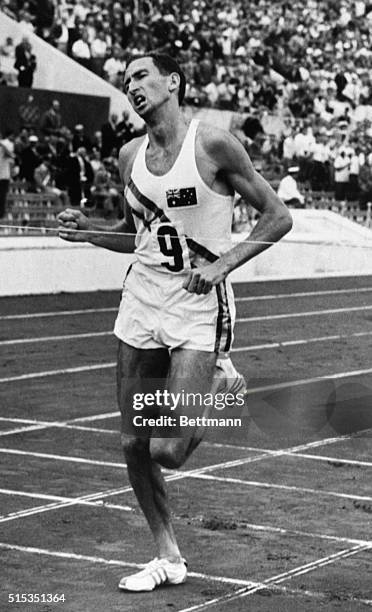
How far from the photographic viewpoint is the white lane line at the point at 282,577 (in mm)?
5802

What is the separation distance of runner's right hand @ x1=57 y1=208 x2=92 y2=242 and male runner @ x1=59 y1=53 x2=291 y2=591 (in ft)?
0.85

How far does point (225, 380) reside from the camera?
597cm

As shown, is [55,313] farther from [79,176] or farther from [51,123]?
[51,123]

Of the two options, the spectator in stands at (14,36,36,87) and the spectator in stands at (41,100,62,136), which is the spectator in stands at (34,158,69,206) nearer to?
the spectator in stands at (41,100,62,136)

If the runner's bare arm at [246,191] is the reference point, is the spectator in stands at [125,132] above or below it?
above

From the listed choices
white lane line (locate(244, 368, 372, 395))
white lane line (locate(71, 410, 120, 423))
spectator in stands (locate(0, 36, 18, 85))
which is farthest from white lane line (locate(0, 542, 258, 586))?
spectator in stands (locate(0, 36, 18, 85))

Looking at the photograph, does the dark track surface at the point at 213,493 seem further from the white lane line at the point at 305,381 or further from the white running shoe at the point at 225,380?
the white running shoe at the point at 225,380

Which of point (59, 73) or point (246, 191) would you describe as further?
point (59, 73)

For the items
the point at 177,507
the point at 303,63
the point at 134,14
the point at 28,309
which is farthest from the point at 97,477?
the point at 303,63

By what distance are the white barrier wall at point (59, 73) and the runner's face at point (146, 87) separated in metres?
24.5

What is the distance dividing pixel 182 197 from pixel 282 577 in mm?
1627

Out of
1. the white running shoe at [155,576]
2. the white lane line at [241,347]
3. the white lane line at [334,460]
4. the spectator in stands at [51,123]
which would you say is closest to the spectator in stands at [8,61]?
the spectator in stands at [51,123]

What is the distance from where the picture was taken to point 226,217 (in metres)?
5.91

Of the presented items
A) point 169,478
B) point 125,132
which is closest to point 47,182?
point 125,132
